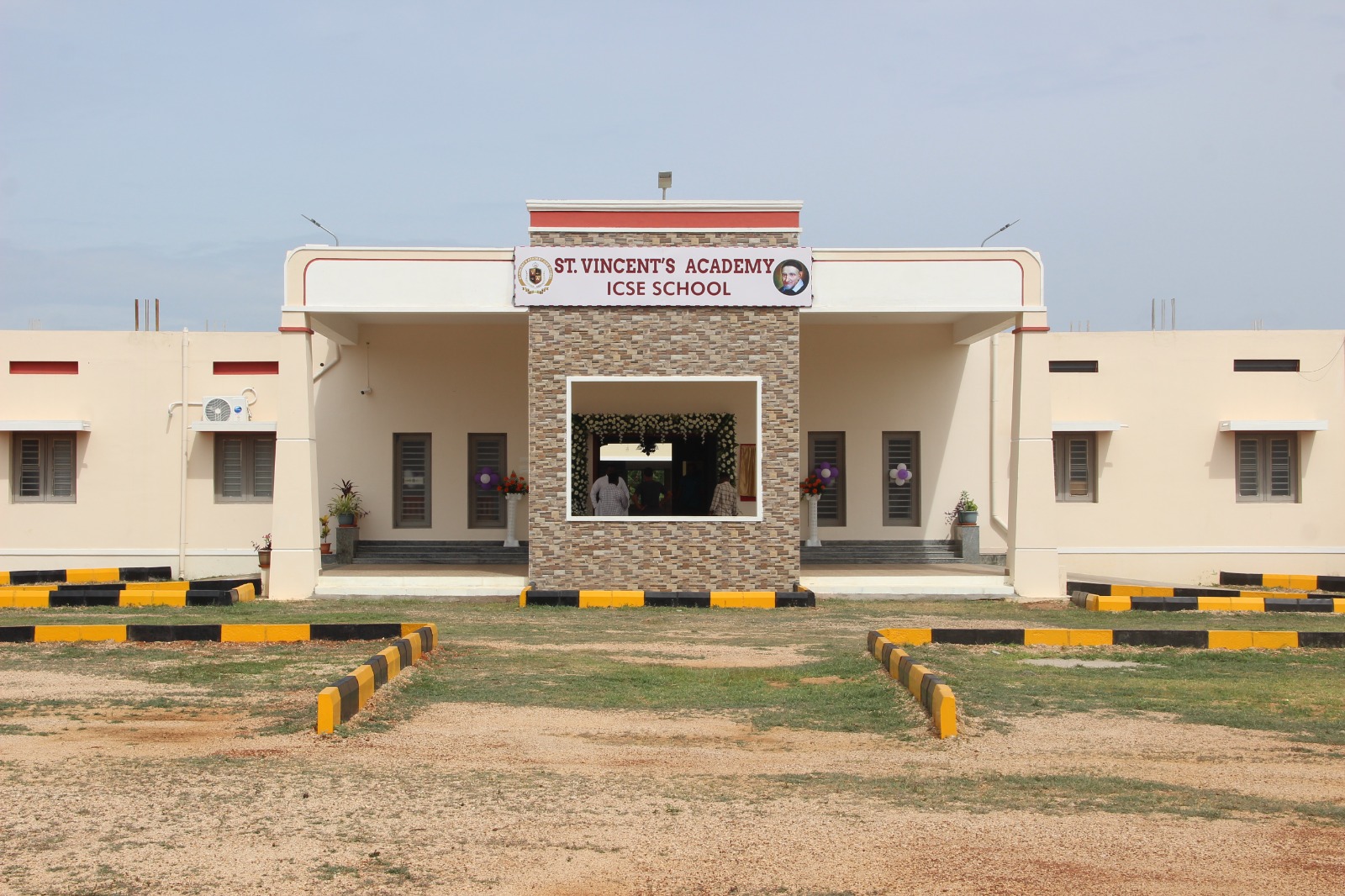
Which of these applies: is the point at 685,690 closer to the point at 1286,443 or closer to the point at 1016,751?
the point at 1016,751

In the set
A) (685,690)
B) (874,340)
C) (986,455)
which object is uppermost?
(874,340)

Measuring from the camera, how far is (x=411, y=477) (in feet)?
71.7

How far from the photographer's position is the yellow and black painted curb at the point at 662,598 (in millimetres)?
16734

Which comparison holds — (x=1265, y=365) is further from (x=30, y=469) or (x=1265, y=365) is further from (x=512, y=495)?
(x=30, y=469)

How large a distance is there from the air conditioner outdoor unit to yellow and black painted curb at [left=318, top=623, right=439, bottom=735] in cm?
1041

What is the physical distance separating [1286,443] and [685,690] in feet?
52.2

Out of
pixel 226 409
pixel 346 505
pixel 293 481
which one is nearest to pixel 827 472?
pixel 346 505

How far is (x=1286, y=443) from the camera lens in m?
22.0

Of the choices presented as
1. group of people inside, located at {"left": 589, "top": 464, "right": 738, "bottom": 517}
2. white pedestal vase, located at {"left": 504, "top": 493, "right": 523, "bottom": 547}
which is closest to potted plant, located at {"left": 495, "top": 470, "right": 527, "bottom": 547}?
white pedestal vase, located at {"left": 504, "top": 493, "right": 523, "bottom": 547}

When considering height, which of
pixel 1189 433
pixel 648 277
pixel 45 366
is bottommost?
pixel 1189 433

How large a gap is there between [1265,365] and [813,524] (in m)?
8.28

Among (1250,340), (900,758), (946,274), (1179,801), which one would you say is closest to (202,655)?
(900,758)

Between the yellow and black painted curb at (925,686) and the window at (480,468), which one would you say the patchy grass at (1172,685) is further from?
the window at (480,468)

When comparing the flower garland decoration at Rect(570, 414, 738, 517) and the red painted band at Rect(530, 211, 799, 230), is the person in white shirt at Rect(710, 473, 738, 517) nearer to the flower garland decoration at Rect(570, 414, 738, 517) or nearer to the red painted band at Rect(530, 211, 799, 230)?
the flower garland decoration at Rect(570, 414, 738, 517)
